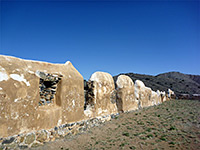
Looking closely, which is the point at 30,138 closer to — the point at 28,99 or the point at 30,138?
the point at 30,138

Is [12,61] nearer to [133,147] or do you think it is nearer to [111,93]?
[133,147]

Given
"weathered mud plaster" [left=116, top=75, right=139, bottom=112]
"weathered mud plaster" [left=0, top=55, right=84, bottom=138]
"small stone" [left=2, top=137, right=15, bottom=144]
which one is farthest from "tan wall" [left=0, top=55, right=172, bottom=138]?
"weathered mud plaster" [left=116, top=75, right=139, bottom=112]

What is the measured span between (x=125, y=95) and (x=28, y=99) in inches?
250

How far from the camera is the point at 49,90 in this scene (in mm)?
5008

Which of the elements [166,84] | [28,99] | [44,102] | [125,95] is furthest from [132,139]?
[166,84]

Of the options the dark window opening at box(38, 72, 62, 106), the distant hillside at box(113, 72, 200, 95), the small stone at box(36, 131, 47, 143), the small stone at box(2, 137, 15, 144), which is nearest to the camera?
the small stone at box(2, 137, 15, 144)

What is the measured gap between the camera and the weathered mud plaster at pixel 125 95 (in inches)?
360

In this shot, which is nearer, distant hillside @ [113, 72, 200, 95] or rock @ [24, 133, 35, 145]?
rock @ [24, 133, 35, 145]

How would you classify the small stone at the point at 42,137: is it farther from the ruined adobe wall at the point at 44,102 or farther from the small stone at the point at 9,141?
the small stone at the point at 9,141

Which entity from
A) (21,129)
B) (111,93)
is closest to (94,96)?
(111,93)

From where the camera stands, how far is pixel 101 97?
7.40 metres

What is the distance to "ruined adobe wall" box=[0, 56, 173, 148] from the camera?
12.0ft

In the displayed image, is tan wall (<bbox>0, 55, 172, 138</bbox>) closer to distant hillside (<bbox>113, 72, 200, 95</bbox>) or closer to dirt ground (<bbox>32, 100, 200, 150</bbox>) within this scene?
dirt ground (<bbox>32, 100, 200, 150</bbox>)

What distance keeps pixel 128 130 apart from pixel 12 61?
488cm
